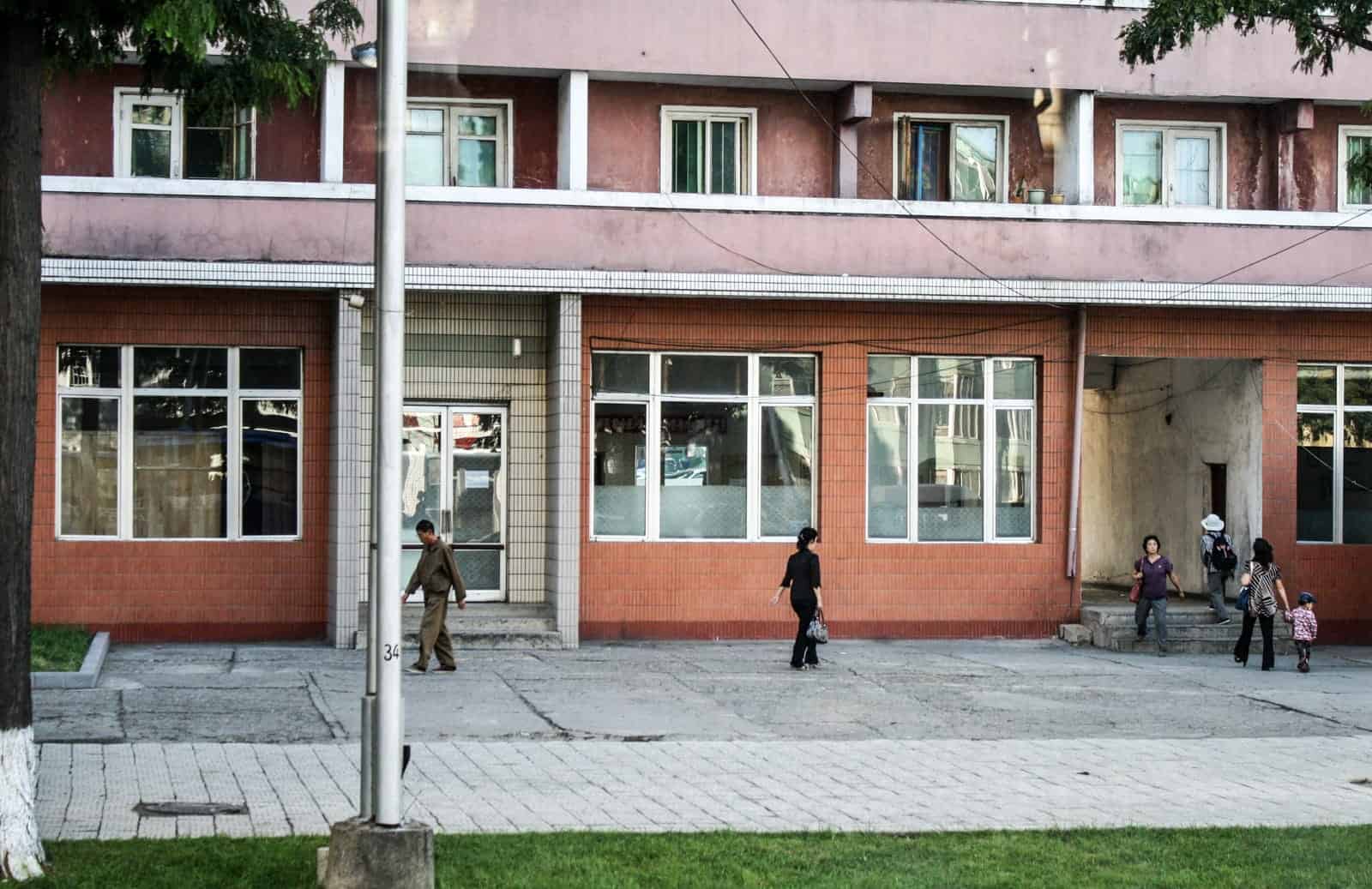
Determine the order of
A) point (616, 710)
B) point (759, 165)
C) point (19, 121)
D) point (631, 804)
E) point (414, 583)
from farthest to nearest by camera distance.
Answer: point (759, 165)
point (414, 583)
point (616, 710)
point (631, 804)
point (19, 121)

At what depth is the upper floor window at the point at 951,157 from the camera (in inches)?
908

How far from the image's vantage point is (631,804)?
1142 centimetres

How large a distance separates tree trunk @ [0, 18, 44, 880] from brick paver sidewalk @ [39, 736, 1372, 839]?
103 centimetres

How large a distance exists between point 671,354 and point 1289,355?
830 centimetres

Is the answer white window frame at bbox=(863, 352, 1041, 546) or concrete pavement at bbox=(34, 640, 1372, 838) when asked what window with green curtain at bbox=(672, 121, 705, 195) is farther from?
concrete pavement at bbox=(34, 640, 1372, 838)

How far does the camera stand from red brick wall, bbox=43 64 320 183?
21016 mm

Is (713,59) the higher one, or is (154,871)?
(713,59)

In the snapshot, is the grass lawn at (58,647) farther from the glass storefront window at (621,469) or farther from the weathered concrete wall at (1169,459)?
the weathered concrete wall at (1169,459)

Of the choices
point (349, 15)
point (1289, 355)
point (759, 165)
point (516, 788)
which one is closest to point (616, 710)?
point (516, 788)

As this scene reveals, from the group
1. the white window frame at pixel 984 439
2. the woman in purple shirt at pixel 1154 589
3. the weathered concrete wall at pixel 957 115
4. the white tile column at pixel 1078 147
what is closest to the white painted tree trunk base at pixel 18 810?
the white window frame at pixel 984 439

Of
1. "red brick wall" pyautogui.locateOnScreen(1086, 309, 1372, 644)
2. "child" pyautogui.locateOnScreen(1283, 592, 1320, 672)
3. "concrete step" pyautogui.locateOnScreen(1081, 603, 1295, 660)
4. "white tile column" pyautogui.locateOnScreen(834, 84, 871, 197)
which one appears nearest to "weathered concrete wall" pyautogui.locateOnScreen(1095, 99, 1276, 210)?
"red brick wall" pyautogui.locateOnScreen(1086, 309, 1372, 644)

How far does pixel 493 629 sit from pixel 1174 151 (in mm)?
11174

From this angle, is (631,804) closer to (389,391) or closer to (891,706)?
(389,391)

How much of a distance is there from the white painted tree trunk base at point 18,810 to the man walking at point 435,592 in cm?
934
